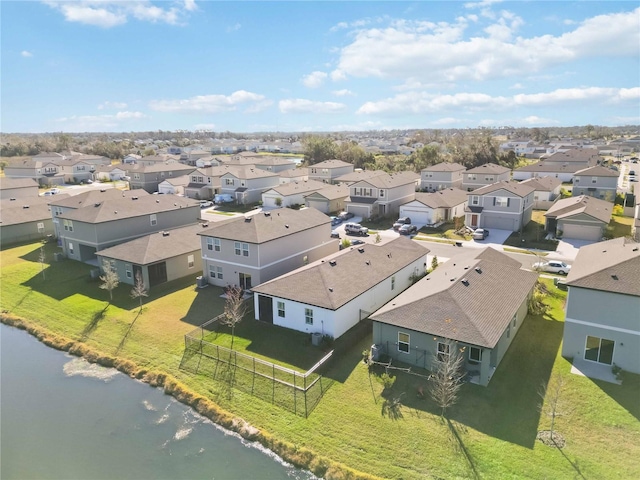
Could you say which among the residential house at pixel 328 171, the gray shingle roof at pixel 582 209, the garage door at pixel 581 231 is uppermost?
the residential house at pixel 328 171

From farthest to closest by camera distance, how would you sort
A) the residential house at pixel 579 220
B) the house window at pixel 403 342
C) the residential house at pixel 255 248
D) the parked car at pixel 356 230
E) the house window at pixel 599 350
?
the parked car at pixel 356 230 < the residential house at pixel 579 220 < the residential house at pixel 255 248 < the house window at pixel 403 342 < the house window at pixel 599 350

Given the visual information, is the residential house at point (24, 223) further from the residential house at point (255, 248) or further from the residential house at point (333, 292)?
the residential house at point (333, 292)

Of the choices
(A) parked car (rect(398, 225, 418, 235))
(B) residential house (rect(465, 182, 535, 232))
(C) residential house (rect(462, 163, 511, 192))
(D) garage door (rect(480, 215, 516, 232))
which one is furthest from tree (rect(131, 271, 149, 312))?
(C) residential house (rect(462, 163, 511, 192))

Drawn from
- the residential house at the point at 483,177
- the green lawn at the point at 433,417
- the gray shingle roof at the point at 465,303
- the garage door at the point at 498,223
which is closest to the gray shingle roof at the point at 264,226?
the green lawn at the point at 433,417

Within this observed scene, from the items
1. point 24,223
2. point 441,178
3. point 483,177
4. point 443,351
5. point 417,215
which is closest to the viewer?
point 443,351

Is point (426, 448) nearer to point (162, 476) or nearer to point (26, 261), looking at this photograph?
point (162, 476)

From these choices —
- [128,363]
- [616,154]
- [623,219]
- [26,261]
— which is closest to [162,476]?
[128,363]

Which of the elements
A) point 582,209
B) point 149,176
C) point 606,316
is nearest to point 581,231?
point 582,209

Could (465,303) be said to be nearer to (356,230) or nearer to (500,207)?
(356,230)
